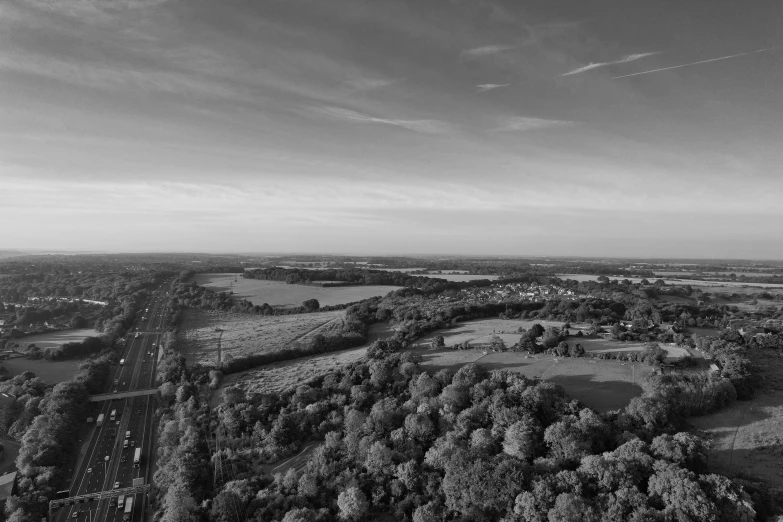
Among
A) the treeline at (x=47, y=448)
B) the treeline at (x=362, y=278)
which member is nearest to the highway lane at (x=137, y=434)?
the treeline at (x=47, y=448)

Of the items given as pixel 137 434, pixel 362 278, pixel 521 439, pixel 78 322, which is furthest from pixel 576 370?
pixel 362 278

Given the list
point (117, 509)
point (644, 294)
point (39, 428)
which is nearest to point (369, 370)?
point (117, 509)

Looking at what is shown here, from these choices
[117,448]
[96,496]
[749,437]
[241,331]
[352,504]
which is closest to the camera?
[352,504]

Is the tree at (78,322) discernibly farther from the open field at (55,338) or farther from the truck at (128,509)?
the truck at (128,509)

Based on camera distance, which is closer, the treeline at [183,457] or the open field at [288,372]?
the treeline at [183,457]

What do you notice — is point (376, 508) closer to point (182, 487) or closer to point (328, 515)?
point (328, 515)

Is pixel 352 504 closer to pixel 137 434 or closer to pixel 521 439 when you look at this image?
pixel 521 439

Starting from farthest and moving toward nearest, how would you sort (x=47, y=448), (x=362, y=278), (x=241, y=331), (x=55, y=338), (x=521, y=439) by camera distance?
(x=362, y=278), (x=241, y=331), (x=55, y=338), (x=47, y=448), (x=521, y=439)
